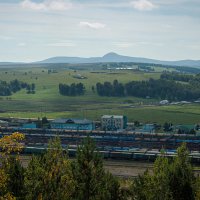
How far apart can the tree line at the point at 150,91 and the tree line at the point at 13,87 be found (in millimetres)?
30170

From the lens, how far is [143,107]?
385ft

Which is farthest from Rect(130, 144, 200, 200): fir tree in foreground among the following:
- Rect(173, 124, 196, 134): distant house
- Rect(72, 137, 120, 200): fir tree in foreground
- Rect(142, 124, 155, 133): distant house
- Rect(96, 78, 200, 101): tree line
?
Rect(96, 78, 200, 101): tree line

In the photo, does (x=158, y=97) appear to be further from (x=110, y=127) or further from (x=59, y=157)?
(x=59, y=157)

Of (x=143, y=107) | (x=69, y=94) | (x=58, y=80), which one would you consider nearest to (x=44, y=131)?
(x=143, y=107)

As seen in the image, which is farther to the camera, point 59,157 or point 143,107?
point 143,107

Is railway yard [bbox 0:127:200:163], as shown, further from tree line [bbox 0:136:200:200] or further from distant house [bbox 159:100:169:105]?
distant house [bbox 159:100:169:105]

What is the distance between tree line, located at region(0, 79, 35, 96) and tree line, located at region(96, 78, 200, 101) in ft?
99.0

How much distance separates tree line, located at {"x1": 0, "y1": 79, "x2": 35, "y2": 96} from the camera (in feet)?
480

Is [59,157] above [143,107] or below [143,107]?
above

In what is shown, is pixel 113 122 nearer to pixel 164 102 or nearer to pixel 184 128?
pixel 184 128

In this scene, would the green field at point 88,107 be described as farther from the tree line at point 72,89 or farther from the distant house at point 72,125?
the distant house at point 72,125

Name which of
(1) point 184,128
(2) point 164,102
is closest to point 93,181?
(1) point 184,128

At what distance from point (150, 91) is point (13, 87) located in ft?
176

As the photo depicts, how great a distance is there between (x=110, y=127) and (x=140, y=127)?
22.6 feet
